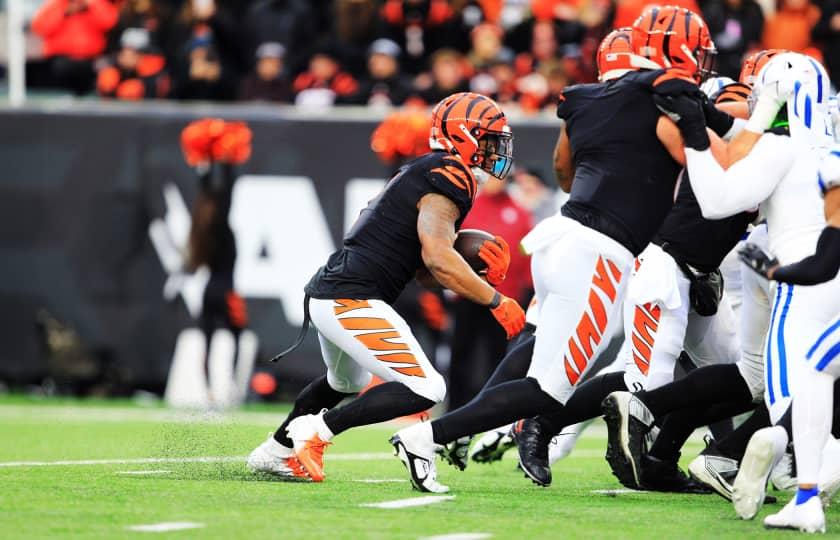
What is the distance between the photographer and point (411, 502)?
6137 millimetres

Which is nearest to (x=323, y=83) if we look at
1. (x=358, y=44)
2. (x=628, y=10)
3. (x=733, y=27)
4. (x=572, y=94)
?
(x=358, y=44)

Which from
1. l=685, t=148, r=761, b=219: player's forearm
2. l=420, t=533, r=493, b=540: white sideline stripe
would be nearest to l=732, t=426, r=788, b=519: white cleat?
l=685, t=148, r=761, b=219: player's forearm

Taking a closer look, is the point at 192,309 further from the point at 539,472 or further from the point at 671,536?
the point at 671,536

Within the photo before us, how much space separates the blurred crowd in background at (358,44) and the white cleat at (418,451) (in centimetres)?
647

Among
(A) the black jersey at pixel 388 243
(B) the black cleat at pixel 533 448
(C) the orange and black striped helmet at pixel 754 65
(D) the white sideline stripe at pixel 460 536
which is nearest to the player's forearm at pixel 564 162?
(A) the black jersey at pixel 388 243

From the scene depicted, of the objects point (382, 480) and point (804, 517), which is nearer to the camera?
point (804, 517)

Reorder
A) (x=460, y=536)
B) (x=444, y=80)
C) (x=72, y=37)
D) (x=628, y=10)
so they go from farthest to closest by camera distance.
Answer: (x=72, y=37)
(x=628, y=10)
(x=444, y=80)
(x=460, y=536)

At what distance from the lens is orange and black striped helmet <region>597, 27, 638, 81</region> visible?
6609 mm

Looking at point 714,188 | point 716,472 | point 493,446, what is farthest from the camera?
point 493,446

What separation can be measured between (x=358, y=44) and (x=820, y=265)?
886 centimetres

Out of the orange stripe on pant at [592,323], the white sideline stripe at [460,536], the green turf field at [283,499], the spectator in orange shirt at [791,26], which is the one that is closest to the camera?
the white sideline stripe at [460,536]

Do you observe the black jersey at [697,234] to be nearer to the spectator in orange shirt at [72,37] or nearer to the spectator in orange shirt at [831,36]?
the spectator in orange shirt at [831,36]

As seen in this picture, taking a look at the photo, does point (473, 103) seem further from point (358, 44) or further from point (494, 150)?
point (358, 44)

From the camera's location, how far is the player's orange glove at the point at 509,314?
6363 millimetres
